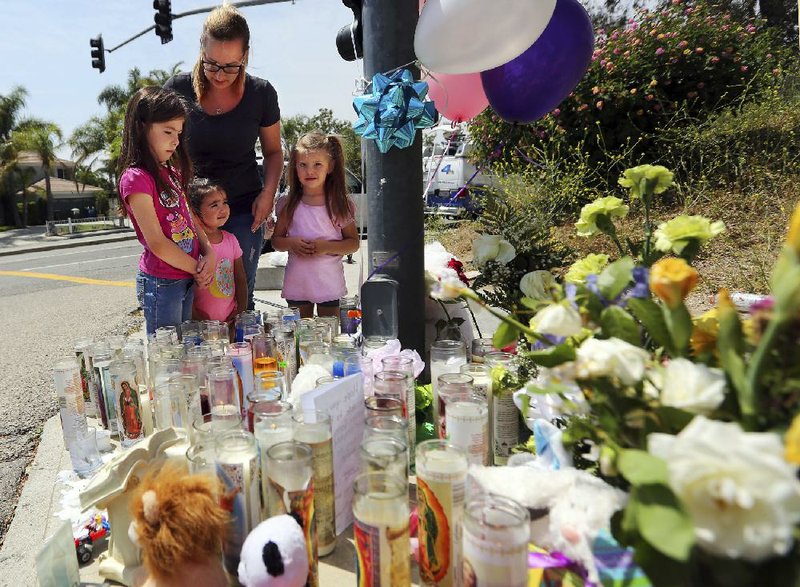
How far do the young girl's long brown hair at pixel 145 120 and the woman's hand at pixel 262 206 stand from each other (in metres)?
0.64

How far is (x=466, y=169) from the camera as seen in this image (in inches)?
535

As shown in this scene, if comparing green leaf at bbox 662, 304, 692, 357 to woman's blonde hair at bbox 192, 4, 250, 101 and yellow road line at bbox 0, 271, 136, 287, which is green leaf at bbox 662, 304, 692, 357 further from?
yellow road line at bbox 0, 271, 136, 287

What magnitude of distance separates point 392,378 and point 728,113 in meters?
7.05

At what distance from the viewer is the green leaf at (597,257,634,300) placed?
2.59 feet

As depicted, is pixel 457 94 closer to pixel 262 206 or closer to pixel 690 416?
pixel 262 206

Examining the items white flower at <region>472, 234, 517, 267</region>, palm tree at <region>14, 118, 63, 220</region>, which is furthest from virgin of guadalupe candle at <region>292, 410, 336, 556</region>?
palm tree at <region>14, 118, 63, 220</region>

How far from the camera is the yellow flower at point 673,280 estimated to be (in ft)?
2.21

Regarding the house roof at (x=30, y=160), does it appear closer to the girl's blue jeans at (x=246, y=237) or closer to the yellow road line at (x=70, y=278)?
the yellow road line at (x=70, y=278)

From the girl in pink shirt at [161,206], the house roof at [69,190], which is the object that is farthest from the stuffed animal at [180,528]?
the house roof at [69,190]

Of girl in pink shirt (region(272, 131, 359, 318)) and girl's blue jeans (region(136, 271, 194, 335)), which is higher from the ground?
girl in pink shirt (region(272, 131, 359, 318))

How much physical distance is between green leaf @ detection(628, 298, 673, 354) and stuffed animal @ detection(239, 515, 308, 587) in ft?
2.10

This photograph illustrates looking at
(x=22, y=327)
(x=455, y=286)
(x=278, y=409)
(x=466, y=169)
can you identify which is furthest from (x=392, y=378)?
(x=466, y=169)

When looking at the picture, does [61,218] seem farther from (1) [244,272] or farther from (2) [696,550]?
(2) [696,550]

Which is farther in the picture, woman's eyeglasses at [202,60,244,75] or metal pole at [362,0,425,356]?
woman's eyeglasses at [202,60,244,75]
